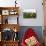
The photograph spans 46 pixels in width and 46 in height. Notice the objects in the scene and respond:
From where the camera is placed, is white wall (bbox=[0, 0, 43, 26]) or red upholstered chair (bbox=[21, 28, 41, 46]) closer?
red upholstered chair (bbox=[21, 28, 41, 46])

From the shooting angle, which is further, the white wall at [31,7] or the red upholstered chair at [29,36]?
the white wall at [31,7]

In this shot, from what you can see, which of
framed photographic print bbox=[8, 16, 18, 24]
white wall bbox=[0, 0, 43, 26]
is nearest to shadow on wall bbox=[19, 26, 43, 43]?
white wall bbox=[0, 0, 43, 26]

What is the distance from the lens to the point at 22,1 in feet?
15.7

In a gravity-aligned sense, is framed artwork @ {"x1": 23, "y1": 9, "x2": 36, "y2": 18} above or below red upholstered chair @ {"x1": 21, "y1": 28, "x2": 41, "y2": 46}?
above

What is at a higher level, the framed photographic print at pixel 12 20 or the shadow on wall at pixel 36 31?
the framed photographic print at pixel 12 20

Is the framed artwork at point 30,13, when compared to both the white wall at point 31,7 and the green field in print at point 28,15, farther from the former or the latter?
the white wall at point 31,7

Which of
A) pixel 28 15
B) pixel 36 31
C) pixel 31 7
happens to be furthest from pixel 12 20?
pixel 36 31

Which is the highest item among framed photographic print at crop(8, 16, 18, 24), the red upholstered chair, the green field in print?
the green field in print

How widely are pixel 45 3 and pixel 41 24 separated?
66cm

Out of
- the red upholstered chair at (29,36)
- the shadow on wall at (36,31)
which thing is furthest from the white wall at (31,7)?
the red upholstered chair at (29,36)

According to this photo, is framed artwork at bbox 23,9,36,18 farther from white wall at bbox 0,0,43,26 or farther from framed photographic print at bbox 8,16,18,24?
framed photographic print at bbox 8,16,18,24

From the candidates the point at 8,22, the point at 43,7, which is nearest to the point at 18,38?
the point at 8,22

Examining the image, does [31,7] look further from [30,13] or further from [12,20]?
[12,20]

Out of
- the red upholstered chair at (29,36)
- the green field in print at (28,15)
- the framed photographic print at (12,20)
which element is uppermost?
the green field in print at (28,15)
